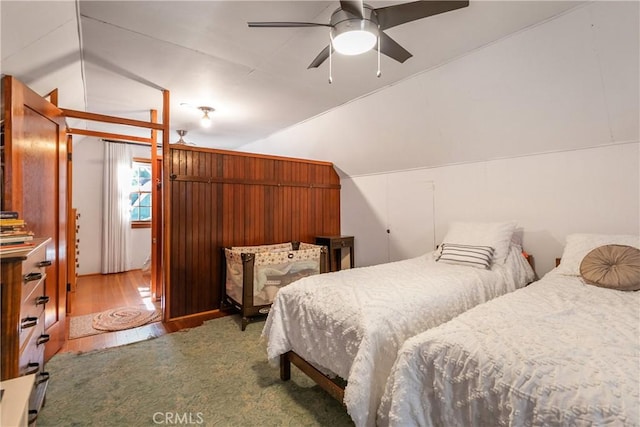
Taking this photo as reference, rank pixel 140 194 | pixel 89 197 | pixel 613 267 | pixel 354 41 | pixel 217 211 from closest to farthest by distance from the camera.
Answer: pixel 354 41 → pixel 613 267 → pixel 217 211 → pixel 89 197 → pixel 140 194

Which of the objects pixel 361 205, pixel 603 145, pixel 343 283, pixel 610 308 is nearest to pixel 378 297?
pixel 343 283

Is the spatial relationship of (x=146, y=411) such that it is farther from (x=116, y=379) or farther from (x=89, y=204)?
(x=89, y=204)

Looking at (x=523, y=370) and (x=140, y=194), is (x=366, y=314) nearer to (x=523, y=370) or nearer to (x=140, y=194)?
(x=523, y=370)

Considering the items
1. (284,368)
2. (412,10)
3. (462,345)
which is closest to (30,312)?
(284,368)

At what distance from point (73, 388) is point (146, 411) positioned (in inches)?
25.4

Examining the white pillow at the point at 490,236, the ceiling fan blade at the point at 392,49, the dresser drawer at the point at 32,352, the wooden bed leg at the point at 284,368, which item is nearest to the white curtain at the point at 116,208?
the dresser drawer at the point at 32,352

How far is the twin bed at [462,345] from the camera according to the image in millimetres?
919

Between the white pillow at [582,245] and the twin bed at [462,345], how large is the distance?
0.02 meters

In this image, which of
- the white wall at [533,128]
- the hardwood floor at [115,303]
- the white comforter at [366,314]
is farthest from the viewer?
the hardwood floor at [115,303]

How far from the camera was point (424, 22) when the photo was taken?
196 centimetres

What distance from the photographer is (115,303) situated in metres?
3.77

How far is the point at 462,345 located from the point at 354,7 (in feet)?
5.31

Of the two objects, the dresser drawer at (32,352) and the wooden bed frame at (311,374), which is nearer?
the dresser drawer at (32,352)

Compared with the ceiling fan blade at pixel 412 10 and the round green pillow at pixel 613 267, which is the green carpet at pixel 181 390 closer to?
the round green pillow at pixel 613 267
